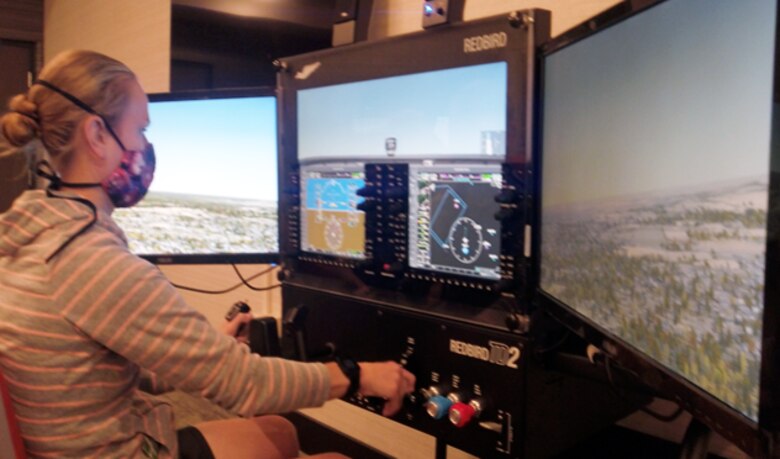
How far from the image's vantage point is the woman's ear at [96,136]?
A: 1.22 m

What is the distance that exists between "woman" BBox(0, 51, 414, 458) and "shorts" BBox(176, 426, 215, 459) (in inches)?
3.5

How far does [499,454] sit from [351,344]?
455mm

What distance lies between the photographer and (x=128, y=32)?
10.8 ft

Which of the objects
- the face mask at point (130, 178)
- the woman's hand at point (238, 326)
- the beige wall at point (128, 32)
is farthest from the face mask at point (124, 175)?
the beige wall at point (128, 32)

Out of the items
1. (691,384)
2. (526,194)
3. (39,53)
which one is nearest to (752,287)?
(691,384)

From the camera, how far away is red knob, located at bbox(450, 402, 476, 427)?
132cm

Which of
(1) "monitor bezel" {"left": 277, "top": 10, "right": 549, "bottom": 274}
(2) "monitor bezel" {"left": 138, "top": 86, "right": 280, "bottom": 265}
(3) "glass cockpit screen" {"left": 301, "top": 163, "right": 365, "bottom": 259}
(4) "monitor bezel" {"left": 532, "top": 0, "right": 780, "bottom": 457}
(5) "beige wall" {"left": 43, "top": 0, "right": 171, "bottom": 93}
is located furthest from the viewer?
(5) "beige wall" {"left": 43, "top": 0, "right": 171, "bottom": 93}

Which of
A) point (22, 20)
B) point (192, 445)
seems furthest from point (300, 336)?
point (22, 20)

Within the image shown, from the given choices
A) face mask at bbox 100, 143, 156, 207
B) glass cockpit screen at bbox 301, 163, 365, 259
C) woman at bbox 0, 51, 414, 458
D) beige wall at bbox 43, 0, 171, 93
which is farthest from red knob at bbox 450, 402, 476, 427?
beige wall at bbox 43, 0, 171, 93

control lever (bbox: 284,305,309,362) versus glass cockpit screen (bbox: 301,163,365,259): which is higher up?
glass cockpit screen (bbox: 301,163,365,259)

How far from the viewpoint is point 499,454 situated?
52.4 inches

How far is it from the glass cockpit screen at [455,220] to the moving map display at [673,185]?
0.59 feet

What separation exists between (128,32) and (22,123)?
7.57 ft

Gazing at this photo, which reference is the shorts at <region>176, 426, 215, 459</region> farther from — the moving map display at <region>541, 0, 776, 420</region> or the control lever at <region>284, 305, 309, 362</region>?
the moving map display at <region>541, 0, 776, 420</region>
